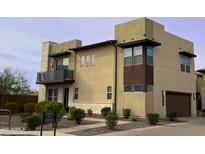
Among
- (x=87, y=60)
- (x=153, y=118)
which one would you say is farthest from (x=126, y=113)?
(x=87, y=60)

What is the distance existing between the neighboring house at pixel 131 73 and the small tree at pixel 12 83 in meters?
13.9

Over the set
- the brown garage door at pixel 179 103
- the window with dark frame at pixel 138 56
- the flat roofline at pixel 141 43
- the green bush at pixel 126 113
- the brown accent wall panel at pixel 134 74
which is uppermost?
the flat roofline at pixel 141 43

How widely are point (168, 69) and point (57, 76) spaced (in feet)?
37.9

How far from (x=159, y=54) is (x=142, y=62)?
95.3 inches

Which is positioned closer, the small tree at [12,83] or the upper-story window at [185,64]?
the upper-story window at [185,64]

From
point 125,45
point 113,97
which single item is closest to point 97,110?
point 113,97

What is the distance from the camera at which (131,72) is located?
2202cm

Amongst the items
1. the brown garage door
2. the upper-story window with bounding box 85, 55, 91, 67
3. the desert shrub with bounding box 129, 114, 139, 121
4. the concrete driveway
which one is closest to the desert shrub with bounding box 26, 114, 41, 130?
the concrete driveway

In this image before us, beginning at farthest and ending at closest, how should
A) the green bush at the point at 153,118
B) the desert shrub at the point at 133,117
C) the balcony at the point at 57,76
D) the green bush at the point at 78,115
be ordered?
the balcony at the point at 57,76 → the desert shrub at the point at 133,117 → the green bush at the point at 78,115 → the green bush at the point at 153,118

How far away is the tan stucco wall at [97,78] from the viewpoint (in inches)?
940

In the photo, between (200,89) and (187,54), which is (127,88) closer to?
(187,54)

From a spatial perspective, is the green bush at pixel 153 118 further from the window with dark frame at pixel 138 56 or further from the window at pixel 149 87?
the window with dark frame at pixel 138 56

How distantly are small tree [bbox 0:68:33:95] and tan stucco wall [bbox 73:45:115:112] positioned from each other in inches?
730

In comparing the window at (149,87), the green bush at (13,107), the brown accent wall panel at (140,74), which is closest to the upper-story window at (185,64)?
the brown accent wall panel at (140,74)
